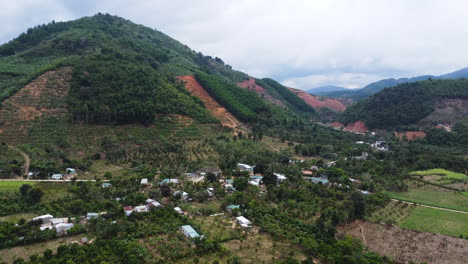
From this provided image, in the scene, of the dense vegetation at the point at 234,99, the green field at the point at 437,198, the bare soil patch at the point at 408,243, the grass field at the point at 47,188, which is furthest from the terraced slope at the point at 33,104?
the green field at the point at 437,198

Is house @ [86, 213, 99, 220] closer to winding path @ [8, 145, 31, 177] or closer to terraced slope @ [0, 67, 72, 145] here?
winding path @ [8, 145, 31, 177]

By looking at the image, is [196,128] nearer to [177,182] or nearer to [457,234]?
[177,182]

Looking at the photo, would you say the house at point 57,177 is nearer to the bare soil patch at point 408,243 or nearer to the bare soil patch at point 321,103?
the bare soil patch at point 408,243

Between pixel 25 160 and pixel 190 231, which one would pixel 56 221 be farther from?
pixel 25 160

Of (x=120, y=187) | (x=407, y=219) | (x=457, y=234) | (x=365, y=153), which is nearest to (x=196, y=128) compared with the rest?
(x=120, y=187)

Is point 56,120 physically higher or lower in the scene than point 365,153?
higher

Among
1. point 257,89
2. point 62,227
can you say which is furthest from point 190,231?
point 257,89
